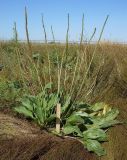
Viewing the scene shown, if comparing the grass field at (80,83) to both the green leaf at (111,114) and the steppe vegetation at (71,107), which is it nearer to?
the steppe vegetation at (71,107)

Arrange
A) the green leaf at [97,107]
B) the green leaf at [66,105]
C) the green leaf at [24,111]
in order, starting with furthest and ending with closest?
the green leaf at [97,107] → the green leaf at [66,105] → the green leaf at [24,111]

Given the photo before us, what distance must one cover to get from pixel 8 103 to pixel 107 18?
2.33 meters

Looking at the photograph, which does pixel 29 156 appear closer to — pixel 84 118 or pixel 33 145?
pixel 33 145

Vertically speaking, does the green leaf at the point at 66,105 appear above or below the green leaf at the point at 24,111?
above

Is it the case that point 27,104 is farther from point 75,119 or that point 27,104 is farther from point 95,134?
point 95,134

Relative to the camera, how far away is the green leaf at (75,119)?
255 inches

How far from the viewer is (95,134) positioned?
21.2 feet

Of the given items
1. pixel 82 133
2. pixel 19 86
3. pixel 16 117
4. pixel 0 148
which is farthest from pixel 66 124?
pixel 19 86

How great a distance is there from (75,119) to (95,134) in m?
0.39

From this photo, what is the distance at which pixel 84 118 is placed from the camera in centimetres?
682

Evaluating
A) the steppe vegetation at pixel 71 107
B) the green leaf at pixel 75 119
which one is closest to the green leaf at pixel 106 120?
the steppe vegetation at pixel 71 107

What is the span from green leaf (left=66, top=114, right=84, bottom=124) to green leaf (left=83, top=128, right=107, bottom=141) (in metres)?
0.19

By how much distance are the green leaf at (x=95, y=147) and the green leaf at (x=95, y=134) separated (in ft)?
0.44

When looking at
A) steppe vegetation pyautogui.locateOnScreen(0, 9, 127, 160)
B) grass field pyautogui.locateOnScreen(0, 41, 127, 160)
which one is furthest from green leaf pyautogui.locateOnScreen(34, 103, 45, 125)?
grass field pyautogui.locateOnScreen(0, 41, 127, 160)
